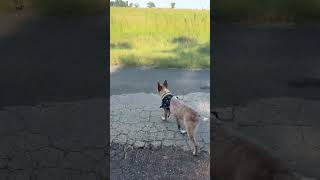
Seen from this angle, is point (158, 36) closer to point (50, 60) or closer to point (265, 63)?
point (50, 60)

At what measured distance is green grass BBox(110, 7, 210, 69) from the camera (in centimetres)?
556

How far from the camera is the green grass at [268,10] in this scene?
88.2 inches

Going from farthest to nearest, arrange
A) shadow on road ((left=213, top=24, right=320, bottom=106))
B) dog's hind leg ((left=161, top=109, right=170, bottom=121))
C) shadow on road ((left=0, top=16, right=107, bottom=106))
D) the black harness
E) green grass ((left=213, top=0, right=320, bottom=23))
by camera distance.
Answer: dog's hind leg ((left=161, top=109, right=170, bottom=121))
the black harness
shadow on road ((left=213, top=24, right=320, bottom=106))
shadow on road ((left=0, top=16, right=107, bottom=106))
green grass ((left=213, top=0, right=320, bottom=23))

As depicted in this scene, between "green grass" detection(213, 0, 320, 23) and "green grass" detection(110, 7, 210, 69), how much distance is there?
278 cm

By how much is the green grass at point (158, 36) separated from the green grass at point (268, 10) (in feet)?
9.11

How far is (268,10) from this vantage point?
246 cm

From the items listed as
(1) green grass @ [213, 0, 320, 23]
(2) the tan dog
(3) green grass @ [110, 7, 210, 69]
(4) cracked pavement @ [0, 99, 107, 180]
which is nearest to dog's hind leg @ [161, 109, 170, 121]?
(2) the tan dog

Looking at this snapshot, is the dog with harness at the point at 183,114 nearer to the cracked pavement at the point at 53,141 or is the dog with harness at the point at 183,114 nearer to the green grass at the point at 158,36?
the cracked pavement at the point at 53,141

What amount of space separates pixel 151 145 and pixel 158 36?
3.13m

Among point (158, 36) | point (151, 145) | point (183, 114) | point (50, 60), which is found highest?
point (158, 36)

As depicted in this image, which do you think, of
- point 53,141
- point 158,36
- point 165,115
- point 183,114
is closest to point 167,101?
point 165,115

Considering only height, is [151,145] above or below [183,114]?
below

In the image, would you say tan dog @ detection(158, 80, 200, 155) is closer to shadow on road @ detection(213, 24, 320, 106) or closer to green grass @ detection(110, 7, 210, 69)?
shadow on road @ detection(213, 24, 320, 106)

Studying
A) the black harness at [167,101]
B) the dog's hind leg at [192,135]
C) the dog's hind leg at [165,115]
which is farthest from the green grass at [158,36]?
the dog's hind leg at [192,135]
